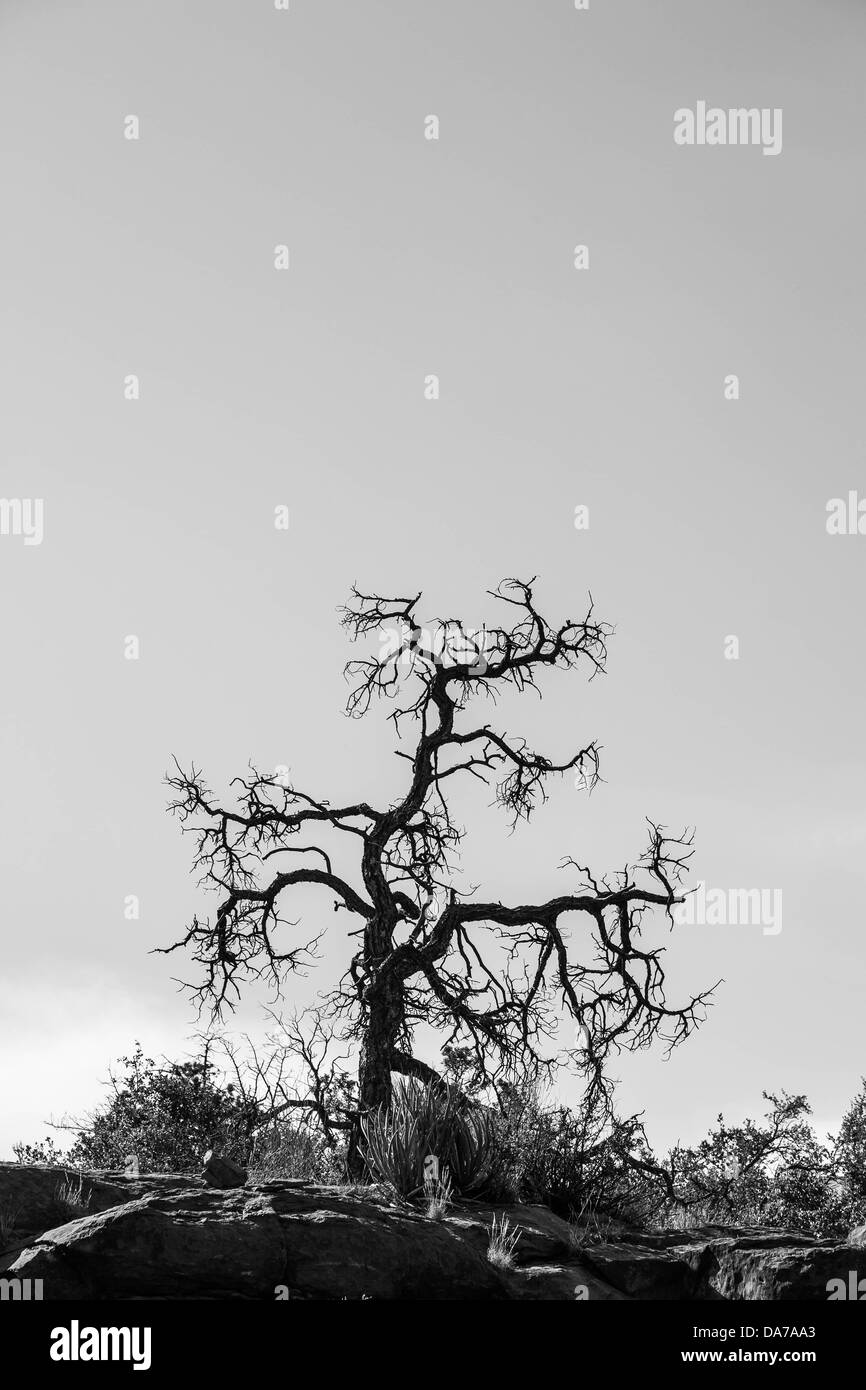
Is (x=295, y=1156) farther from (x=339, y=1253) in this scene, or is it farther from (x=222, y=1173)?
(x=339, y=1253)

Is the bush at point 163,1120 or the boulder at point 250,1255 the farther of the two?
the bush at point 163,1120

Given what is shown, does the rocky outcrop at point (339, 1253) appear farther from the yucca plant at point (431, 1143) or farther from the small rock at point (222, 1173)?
the yucca plant at point (431, 1143)

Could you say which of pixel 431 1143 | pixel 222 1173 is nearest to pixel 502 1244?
pixel 431 1143

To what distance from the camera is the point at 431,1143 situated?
38.8 feet

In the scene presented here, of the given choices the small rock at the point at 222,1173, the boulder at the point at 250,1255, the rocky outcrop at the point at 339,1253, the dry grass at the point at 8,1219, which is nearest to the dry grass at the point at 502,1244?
the rocky outcrop at the point at 339,1253

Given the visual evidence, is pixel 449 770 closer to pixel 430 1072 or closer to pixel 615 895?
pixel 615 895

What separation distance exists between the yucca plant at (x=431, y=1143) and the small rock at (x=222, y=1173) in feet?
4.80

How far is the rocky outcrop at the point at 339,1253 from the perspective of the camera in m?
8.91

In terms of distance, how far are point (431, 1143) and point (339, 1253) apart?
8.34 ft

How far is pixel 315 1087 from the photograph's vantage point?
49.7 ft

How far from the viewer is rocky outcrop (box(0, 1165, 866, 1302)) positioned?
891 centimetres

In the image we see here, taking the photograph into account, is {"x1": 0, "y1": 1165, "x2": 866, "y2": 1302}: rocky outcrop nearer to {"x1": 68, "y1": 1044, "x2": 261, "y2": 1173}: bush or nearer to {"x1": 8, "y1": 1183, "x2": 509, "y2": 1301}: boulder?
{"x1": 8, "y1": 1183, "x2": 509, "y2": 1301}: boulder

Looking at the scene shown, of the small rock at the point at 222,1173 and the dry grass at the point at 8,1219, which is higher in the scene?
the small rock at the point at 222,1173
